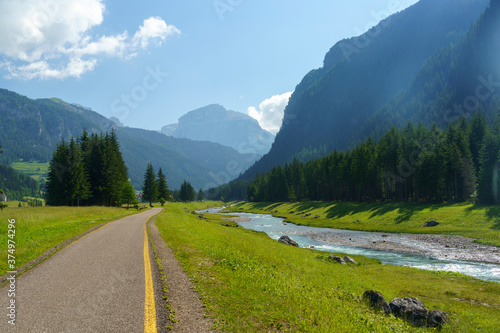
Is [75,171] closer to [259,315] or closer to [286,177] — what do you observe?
[259,315]

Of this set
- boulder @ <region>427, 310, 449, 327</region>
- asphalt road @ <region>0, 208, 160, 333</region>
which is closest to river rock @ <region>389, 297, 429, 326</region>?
boulder @ <region>427, 310, 449, 327</region>

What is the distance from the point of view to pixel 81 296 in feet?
26.5

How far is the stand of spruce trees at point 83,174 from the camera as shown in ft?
178

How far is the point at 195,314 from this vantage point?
7.20 meters

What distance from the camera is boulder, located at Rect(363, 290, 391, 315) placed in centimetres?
1290

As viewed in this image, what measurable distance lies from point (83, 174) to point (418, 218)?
7722 centimetres

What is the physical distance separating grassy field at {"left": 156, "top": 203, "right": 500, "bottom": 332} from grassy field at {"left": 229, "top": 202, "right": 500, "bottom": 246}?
2554cm

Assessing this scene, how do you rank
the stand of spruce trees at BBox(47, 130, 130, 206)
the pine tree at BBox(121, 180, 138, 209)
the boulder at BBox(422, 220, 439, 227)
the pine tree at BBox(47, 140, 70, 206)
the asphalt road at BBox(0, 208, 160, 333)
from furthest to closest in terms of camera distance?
1. the pine tree at BBox(121, 180, 138, 209)
2. the stand of spruce trees at BBox(47, 130, 130, 206)
3. the pine tree at BBox(47, 140, 70, 206)
4. the boulder at BBox(422, 220, 439, 227)
5. the asphalt road at BBox(0, 208, 160, 333)

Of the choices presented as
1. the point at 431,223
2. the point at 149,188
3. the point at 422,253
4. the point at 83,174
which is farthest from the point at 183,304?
the point at 149,188

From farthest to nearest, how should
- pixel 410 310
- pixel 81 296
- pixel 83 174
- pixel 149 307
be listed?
pixel 83 174
pixel 410 310
pixel 81 296
pixel 149 307

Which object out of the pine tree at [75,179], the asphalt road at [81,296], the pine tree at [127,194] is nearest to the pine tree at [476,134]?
the asphalt road at [81,296]

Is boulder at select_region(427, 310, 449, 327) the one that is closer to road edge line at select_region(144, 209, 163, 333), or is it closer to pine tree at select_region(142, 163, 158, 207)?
road edge line at select_region(144, 209, 163, 333)

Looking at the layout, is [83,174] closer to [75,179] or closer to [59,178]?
[75,179]

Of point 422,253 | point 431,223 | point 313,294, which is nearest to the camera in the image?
point 313,294
